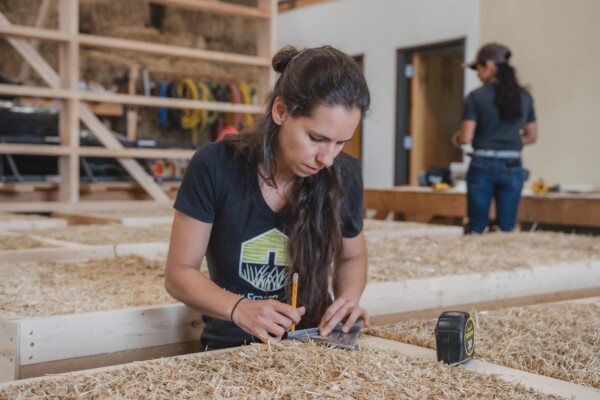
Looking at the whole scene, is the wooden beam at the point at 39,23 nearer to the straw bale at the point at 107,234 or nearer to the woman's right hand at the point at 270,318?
the straw bale at the point at 107,234

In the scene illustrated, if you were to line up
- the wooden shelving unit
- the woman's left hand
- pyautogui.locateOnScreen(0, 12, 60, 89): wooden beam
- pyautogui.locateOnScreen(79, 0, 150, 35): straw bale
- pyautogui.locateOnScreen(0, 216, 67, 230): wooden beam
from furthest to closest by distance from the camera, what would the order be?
pyautogui.locateOnScreen(79, 0, 150, 35): straw bale < pyautogui.locateOnScreen(0, 12, 60, 89): wooden beam < the wooden shelving unit < pyautogui.locateOnScreen(0, 216, 67, 230): wooden beam < the woman's left hand

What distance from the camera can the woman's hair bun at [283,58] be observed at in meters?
1.72

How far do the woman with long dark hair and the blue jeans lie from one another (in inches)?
98.0

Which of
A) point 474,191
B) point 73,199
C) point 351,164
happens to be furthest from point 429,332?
point 73,199

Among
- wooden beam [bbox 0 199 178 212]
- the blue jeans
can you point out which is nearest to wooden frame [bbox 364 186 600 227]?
the blue jeans

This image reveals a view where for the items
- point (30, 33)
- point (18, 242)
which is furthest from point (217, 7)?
point (18, 242)

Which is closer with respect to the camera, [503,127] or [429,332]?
[429,332]

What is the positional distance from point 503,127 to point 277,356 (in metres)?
3.14

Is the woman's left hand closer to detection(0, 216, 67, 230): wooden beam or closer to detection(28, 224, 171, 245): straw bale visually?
detection(28, 224, 171, 245): straw bale

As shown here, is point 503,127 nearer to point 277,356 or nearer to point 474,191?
point 474,191

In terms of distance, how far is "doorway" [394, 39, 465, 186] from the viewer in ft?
27.0

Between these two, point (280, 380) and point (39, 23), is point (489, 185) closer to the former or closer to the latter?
point (280, 380)

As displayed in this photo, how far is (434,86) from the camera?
8.48 m

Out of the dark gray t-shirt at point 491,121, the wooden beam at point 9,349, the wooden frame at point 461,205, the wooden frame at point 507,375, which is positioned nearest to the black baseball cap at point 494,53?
the dark gray t-shirt at point 491,121
